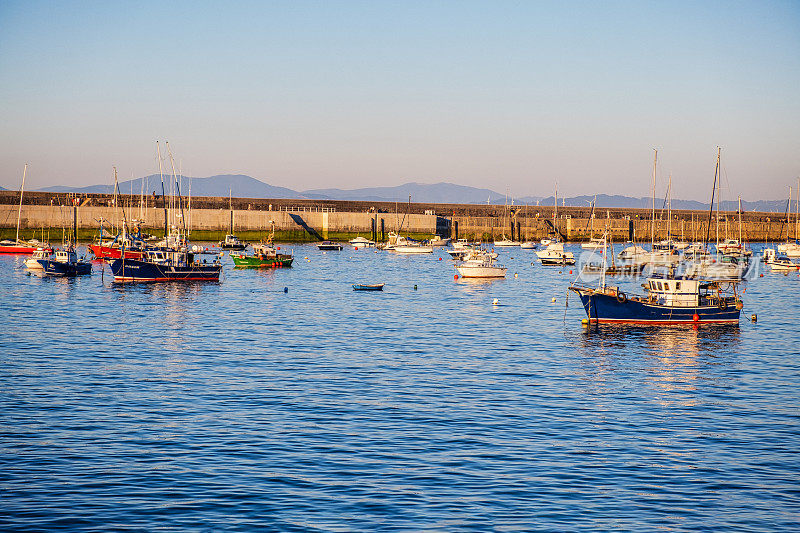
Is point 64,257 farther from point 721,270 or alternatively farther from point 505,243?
point 505,243

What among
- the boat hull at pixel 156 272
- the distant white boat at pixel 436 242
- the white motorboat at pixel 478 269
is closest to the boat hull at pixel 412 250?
the distant white boat at pixel 436 242

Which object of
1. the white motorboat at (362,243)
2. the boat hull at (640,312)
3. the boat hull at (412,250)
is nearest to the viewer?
the boat hull at (640,312)

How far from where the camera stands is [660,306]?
54.9 m

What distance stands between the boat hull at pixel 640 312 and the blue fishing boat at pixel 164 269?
151 ft

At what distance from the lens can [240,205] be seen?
175000mm

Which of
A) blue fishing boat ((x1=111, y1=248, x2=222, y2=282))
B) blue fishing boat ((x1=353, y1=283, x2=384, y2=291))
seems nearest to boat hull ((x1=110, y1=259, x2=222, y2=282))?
blue fishing boat ((x1=111, y1=248, x2=222, y2=282))

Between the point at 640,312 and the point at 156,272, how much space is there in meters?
53.1

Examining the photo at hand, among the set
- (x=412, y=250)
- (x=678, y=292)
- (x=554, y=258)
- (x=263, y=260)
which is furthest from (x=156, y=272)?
(x=412, y=250)

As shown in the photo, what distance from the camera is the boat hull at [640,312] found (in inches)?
2164

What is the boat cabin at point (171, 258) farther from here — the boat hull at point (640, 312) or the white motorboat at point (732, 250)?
the white motorboat at point (732, 250)

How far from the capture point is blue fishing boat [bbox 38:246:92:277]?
3637 inches

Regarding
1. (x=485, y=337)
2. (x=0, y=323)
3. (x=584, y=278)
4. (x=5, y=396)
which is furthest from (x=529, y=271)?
Result: (x=5, y=396)

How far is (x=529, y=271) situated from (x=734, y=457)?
9233cm

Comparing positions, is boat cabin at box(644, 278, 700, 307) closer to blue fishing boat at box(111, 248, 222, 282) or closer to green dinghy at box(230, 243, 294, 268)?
blue fishing boat at box(111, 248, 222, 282)
